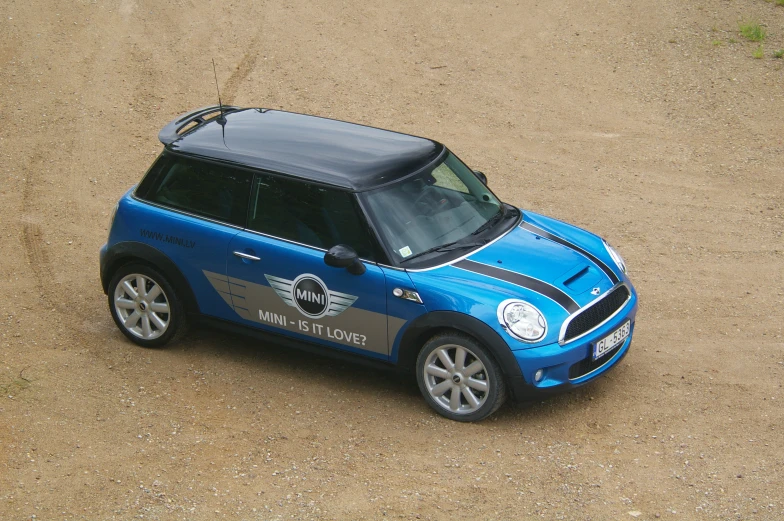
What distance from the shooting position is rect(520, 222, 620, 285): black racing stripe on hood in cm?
681

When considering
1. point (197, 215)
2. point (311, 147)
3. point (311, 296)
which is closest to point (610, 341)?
point (311, 296)

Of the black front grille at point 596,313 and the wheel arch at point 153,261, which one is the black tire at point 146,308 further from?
the black front grille at point 596,313

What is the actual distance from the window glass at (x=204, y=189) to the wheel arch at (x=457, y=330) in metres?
1.55

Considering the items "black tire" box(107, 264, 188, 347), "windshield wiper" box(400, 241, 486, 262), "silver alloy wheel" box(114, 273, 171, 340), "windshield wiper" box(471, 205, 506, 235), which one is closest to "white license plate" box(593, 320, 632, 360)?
"windshield wiper" box(400, 241, 486, 262)

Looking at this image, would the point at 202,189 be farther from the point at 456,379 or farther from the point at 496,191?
the point at 496,191

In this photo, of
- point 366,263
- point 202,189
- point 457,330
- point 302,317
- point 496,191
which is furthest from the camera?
point 496,191

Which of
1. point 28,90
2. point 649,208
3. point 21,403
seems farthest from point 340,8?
point 21,403

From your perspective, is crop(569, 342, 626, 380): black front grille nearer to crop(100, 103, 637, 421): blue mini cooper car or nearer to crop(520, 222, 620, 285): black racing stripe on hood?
crop(100, 103, 637, 421): blue mini cooper car

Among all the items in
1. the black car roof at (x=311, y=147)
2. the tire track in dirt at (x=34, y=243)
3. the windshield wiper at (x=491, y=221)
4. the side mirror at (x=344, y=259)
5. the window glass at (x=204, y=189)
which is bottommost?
the tire track in dirt at (x=34, y=243)

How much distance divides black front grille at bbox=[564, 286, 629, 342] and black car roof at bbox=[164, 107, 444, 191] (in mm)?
1620

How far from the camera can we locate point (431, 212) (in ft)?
22.2

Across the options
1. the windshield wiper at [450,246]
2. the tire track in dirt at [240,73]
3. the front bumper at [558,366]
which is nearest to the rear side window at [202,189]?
the windshield wiper at [450,246]

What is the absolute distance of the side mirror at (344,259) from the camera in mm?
6254

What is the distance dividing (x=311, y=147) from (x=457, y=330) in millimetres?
1829
